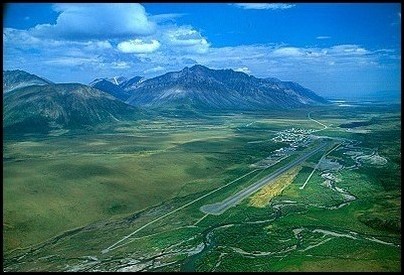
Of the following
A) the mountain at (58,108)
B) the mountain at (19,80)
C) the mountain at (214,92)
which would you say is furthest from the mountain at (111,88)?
the mountain at (58,108)

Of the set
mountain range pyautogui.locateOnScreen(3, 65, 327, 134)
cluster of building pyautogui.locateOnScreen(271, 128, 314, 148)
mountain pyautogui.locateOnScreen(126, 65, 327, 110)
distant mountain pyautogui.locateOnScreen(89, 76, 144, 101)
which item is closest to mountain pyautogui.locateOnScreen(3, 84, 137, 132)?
mountain range pyautogui.locateOnScreen(3, 65, 327, 134)

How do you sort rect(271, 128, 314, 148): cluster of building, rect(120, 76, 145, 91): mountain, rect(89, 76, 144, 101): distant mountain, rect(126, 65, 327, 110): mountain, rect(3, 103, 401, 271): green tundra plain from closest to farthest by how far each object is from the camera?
rect(3, 103, 401, 271): green tundra plain → rect(271, 128, 314, 148): cluster of building → rect(126, 65, 327, 110): mountain → rect(89, 76, 144, 101): distant mountain → rect(120, 76, 145, 91): mountain

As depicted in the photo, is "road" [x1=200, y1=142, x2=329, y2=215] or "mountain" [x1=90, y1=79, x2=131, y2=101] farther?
"mountain" [x1=90, y1=79, x2=131, y2=101]

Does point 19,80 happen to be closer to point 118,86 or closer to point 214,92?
point 214,92

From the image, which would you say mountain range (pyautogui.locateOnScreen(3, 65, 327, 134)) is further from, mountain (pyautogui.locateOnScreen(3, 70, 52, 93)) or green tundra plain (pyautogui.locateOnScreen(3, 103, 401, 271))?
green tundra plain (pyautogui.locateOnScreen(3, 103, 401, 271))

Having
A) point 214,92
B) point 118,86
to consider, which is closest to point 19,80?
point 214,92

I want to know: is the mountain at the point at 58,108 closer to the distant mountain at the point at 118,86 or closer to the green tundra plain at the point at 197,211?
the green tundra plain at the point at 197,211

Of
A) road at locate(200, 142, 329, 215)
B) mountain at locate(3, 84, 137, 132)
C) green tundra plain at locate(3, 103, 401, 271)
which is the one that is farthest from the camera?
mountain at locate(3, 84, 137, 132)
